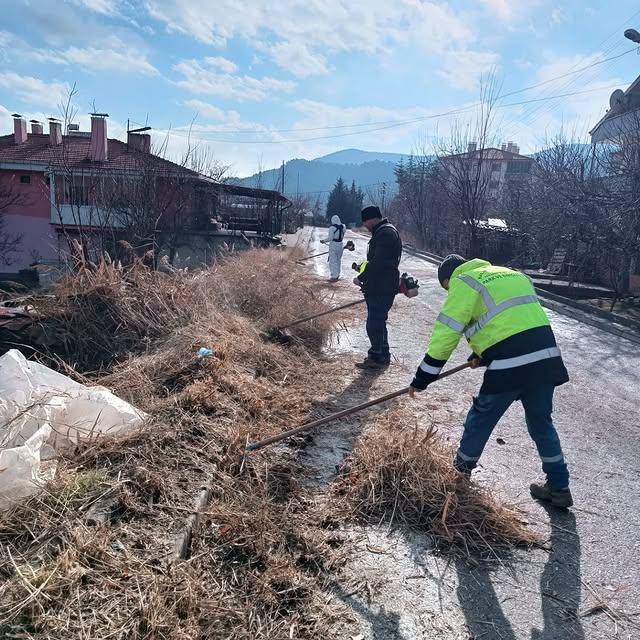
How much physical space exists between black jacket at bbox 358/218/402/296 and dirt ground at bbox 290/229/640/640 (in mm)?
1175

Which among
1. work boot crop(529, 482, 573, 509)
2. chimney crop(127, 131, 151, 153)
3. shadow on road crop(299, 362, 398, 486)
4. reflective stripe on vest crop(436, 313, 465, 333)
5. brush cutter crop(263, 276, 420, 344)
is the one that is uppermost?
chimney crop(127, 131, 151, 153)

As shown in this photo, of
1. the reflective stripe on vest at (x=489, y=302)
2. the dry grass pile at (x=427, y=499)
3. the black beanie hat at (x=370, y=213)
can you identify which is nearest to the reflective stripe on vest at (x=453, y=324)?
the reflective stripe on vest at (x=489, y=302)

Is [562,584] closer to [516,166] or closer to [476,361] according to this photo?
[476,361]

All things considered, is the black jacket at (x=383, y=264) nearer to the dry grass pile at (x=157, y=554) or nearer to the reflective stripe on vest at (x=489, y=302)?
the reflective stripe on vest at (x=489, y=302)

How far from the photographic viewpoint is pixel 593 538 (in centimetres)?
306

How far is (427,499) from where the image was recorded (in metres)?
3.20

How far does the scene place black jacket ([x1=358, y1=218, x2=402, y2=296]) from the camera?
6.17m

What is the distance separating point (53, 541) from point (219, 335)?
347 centimetres

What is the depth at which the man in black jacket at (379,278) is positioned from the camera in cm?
618

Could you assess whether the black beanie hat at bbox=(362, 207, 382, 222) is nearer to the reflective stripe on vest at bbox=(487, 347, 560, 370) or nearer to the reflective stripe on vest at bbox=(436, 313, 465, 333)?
the reflective stripe on vest at bbox=(436, 313, 465, 333)

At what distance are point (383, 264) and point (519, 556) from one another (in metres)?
3.85

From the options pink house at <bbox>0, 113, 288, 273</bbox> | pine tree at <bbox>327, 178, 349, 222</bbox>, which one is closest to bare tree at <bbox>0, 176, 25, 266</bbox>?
pink house at <bbox>0, 113, 288, 273</bbox>

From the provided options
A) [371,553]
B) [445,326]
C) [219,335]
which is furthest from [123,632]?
[219,335]

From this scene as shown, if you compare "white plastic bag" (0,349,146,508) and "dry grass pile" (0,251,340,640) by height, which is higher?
"white plastic bag" (0,349,146,508)
